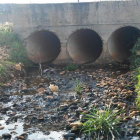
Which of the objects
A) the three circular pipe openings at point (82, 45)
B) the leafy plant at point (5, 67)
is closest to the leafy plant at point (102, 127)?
the leafy plant at point (5, 67)

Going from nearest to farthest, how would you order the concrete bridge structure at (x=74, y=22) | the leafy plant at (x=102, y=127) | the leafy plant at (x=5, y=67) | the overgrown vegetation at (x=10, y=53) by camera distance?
the leafy plant at (x=102, y=127), the leafy plant at (x=5, y=67), the overgrown vegetation at (x=10, y=53), the concrete bridge structure at (x=74, y=22)

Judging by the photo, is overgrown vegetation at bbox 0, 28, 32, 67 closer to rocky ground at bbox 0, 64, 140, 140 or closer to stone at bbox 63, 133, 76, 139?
rocky ground at bbox 0, 64, 140, 140

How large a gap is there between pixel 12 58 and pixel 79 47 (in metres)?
3.74

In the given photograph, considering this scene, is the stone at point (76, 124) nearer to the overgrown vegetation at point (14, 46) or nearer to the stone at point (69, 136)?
the stone at point (69, 136)

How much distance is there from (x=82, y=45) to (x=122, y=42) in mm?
2028

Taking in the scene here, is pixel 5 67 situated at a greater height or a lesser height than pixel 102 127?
greater

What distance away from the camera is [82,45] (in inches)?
479

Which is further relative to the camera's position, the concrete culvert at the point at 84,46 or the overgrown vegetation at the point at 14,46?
the concrete culvert at the point at 84,46

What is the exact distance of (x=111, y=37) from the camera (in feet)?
36.6

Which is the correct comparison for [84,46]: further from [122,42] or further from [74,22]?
[74,22]

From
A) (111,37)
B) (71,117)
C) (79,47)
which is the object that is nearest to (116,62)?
(111,37)

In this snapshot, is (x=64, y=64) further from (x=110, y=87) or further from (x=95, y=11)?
(x=110, y=87)

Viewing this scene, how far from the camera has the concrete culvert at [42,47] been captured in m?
11.2

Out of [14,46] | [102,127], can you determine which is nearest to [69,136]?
[102,127]
